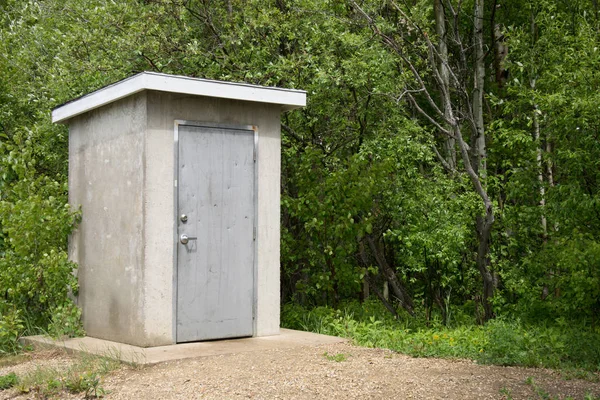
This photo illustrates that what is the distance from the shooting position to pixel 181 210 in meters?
8.00

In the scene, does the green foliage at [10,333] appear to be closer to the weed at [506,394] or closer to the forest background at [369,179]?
the forest background at [369,179]

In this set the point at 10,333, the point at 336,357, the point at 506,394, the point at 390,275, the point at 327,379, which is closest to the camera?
the point at 506,394

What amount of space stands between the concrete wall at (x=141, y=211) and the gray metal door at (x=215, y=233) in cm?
12

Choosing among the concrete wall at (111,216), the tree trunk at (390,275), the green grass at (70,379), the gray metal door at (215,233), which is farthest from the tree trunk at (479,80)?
the green grass at (70,379)

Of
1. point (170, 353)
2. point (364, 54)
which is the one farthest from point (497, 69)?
point (170, 353)

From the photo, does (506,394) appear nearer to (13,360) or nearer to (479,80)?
(13,360)

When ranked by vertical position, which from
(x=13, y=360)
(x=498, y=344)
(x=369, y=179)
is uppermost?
(x=369, y=179)

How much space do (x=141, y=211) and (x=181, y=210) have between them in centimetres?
44

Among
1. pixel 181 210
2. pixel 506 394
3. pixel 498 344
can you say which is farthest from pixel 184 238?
pixel 506 394

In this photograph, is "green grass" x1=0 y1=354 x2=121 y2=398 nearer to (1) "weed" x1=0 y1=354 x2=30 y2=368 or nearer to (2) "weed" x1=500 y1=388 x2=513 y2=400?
(1) "weed" x1=0 y1=354 x2=30 y2=368

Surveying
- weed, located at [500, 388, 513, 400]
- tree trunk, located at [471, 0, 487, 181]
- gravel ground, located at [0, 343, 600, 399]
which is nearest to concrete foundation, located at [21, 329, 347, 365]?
gravel ground, located at [0, 343, 600, 399]

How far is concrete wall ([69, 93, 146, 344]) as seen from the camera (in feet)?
25.7

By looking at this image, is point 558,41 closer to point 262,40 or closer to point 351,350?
point 262,40

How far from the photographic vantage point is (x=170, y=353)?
731 cm
